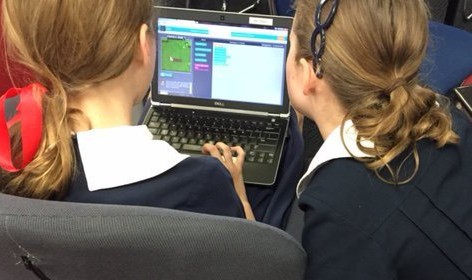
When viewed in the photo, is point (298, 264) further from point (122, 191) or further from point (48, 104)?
point (48, 104)

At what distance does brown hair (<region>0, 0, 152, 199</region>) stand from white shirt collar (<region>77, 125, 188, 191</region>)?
3 cm

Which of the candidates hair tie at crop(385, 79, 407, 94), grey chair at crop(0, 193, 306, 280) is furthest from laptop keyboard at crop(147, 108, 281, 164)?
grey chair at crop(0, 193, 306, 280)

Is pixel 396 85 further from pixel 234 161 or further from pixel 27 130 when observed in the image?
pixel 27 130

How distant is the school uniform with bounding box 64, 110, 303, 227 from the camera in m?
0.78

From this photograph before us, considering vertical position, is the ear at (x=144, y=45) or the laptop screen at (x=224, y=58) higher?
the ear at (x=144, y=45)

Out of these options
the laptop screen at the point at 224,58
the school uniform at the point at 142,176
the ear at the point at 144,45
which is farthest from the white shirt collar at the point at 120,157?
the laptop screen at the point at 224,58

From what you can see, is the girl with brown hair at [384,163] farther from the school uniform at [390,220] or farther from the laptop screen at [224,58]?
the laptop screen at [224,58]

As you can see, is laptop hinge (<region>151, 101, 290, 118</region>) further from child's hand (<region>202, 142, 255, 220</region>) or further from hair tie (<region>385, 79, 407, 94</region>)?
hair tie (<region>385, 79, 407, 94</region>)

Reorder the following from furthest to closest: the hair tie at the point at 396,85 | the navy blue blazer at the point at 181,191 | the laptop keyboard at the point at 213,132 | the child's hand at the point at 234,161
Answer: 1. the laptop keyboard at the point at 213,132
2. the child's hand at the point at 234,161
3. the hair tie at the point at 396,85
4. the navy blue blazer at the point at 181,191

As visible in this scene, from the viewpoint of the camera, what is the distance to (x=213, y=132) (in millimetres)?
1214

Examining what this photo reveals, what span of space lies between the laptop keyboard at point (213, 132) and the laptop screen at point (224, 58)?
0.05 metres

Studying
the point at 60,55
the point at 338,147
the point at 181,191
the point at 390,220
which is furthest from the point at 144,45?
the point at 390,220

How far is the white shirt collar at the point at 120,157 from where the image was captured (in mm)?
782

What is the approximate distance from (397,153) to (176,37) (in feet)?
1.97
